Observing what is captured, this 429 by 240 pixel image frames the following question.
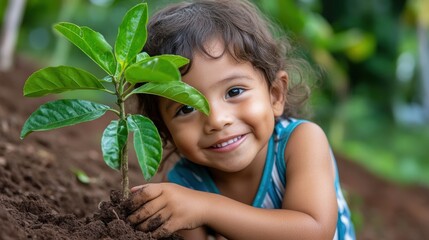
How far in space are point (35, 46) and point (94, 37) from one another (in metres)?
11.0

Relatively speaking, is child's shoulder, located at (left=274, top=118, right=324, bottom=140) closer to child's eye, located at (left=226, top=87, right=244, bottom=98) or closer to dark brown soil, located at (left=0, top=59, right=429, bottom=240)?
child's eye, located at (left=226, top=87, right=244, bottom=98)

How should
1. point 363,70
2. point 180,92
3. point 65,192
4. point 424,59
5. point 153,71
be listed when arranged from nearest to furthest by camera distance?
point 153,71, point 180,92, point 65,192, point 363,70, point 424,59

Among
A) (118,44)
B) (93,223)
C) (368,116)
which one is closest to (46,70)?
(118,44)

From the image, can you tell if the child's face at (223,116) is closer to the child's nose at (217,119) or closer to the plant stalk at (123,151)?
the child's nose at (217,119)

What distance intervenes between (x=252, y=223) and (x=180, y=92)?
463 millimetres

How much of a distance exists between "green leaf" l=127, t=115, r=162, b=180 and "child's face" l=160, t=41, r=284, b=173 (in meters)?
0.29

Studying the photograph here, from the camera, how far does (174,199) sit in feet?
5.74

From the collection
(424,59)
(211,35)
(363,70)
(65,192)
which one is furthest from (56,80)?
(424,59)

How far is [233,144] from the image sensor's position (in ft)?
6.34

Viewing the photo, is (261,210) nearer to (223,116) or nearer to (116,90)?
(223,116)

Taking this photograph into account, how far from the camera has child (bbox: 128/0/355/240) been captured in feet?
5.92

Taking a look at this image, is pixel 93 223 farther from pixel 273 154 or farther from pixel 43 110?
pixel 273 154

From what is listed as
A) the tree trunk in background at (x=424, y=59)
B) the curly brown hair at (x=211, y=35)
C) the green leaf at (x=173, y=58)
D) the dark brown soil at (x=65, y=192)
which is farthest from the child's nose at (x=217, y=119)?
the tree trunk in background at (x=424, y=59)

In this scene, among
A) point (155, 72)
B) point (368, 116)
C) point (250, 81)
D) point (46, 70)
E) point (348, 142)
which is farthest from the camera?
point (368, 116)
